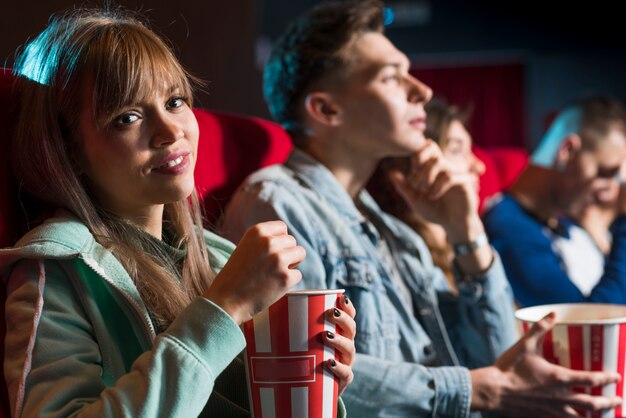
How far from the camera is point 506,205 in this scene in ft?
7.84

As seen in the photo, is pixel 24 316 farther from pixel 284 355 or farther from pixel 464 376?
pixel 464 376

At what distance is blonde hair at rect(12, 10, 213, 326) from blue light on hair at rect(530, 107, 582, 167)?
5.67ft

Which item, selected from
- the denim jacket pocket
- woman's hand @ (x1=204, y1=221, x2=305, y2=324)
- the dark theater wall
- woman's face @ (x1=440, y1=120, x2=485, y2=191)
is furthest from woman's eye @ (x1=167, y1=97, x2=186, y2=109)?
woman's face @ (x1=440, y1=120, x2=485, y2=191)

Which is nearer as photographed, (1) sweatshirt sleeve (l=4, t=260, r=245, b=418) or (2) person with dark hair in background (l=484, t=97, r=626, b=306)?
(1) sweatshirt sleeve (l=4, t=260, r=245, b=418)

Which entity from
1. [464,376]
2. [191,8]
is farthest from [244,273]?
[191,8]

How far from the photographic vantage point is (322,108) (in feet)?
5.55

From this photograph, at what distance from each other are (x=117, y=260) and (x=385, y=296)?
689 millimetres

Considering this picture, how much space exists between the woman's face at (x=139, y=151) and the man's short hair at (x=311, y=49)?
70 centimetres

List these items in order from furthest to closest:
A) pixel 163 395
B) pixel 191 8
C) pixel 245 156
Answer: pixel 191 8, pixel 245 156, pixel 163 395

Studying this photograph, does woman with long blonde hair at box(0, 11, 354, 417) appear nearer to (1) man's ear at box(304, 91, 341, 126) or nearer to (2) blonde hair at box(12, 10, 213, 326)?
(2) blonde hair at box(12, 10, 213, 326)

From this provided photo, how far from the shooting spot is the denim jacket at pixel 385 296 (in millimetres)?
1333

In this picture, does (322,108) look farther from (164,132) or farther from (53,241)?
(53,241)

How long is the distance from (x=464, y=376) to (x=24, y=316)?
76 centimetres

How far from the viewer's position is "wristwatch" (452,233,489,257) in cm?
170
